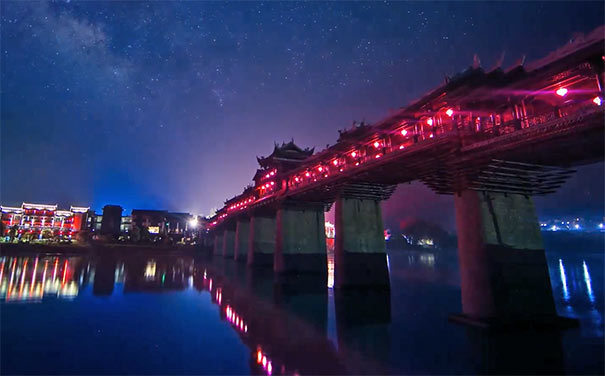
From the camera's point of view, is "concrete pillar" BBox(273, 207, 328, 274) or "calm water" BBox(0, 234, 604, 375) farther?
"concrete pillar" BBox(273, 207, 328, 274)

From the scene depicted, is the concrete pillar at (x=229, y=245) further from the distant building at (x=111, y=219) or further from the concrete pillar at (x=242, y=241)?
the distant building at (x=111, y=219)

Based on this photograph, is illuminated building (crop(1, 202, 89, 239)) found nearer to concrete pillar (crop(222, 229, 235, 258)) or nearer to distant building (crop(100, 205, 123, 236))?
distant building (crop(100, 205, 123, 236))

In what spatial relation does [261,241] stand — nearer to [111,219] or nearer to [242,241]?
[242,241]

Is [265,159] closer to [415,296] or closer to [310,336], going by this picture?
[415,296]

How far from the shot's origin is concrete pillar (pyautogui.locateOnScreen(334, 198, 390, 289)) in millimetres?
23234

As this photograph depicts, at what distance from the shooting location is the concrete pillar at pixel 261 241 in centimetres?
4228

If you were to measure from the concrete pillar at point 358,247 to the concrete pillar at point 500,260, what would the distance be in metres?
9.88

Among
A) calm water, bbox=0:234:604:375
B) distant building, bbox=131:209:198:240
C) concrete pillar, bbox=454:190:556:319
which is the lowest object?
calm water, bbox=0:234:604:375

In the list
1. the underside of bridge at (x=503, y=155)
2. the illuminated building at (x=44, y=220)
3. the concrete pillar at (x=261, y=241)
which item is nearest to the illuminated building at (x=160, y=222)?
the illuminated building at (x=44, y=220)

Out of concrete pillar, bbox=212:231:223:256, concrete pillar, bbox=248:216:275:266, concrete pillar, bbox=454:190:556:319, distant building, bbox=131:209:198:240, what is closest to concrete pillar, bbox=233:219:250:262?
concrete pillar, bbox=248:216:275:266

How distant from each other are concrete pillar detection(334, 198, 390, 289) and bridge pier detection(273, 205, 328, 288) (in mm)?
8683

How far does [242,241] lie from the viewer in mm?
54062

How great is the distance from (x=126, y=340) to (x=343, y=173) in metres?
15.0

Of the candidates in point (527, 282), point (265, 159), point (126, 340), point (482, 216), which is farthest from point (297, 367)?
point (265, 159)
